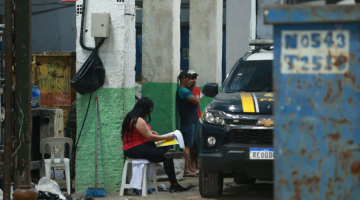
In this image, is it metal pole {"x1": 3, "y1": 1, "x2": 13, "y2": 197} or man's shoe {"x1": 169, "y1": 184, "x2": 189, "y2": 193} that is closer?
metal pole {"x1": 3, "y1": 1, "x2": 13, "y2": 197}

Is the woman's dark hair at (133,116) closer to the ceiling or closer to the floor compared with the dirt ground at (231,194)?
closer to the ceiling

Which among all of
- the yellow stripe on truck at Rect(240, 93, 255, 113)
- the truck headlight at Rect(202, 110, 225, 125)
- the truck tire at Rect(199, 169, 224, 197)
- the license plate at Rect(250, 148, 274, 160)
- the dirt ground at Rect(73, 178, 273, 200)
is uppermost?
the yellow stripe on truck at Rect(240, 93, 255, 113)

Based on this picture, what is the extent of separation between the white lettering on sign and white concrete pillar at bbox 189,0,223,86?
11.5m

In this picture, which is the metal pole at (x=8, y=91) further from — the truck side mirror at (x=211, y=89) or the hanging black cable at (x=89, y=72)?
the truck side mirror at (x=211, y=89)

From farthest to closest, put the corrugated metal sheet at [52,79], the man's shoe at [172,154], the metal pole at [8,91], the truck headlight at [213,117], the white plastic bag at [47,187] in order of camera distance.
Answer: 1. the corrugated metal sheet at [52,79]
2. the man's shoe at [172,154]
3. the truck headlight at [213,117]
4. the white plastic bag at [47,187]
5. the metal pole at [8,91]

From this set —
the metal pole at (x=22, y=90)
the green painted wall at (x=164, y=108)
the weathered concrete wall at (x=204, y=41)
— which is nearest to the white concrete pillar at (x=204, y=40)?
the weathered concrete wall at (x=204, y=41)

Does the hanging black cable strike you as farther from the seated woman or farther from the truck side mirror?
the truck side mirror

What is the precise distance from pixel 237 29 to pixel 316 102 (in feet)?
42.7

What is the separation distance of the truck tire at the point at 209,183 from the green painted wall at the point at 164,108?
2.56 metres

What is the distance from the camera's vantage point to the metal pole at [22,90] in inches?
238

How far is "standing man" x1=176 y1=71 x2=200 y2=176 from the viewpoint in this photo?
1063 cm

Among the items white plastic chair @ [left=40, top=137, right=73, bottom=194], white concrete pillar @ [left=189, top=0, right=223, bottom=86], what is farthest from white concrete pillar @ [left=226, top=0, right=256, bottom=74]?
white plastic chair @ [left=40, top=137, right=73, bottom=194]

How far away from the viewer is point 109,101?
8711 millimetres

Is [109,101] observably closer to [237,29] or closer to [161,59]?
[161,59]
